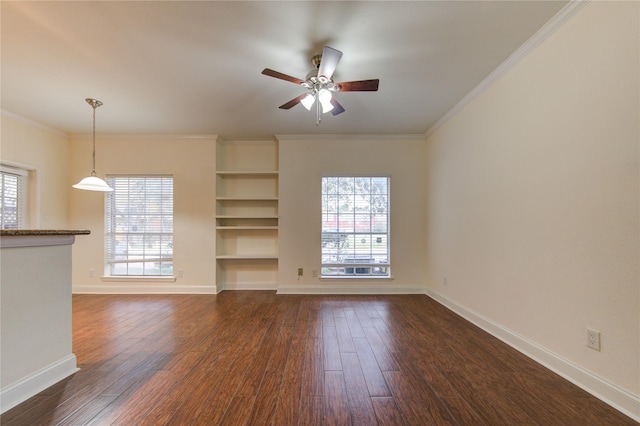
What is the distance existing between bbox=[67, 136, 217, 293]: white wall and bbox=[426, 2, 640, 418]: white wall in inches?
156

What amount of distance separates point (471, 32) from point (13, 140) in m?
5.63

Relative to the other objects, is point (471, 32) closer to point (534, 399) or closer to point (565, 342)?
point (565, 342)

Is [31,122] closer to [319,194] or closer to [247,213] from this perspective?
[247,213]

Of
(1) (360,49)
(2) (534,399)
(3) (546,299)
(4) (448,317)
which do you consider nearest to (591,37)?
(1) (360,49)

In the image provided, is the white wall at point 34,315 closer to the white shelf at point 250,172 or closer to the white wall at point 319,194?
the white shelf at point 250,172

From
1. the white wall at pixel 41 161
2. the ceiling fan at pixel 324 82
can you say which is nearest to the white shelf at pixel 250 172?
the ceiling fan at pixel 324 82

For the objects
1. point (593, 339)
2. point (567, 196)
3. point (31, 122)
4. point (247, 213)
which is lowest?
point (593, 339)

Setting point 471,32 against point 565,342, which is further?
point 471,32

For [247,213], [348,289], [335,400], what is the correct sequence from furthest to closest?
[247,213] < [348,289] < [335,400]

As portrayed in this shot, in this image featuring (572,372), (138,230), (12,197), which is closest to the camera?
(572,372)

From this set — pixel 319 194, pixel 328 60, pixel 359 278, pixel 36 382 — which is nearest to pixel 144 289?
pixel 36 382

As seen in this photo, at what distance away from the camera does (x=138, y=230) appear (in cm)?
438

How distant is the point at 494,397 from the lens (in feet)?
5.53

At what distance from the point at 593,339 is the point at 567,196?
964 millimetres
